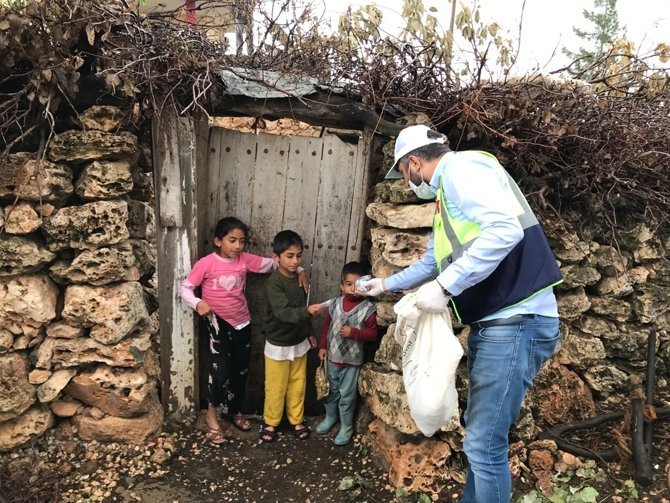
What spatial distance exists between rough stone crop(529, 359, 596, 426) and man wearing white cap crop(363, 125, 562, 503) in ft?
4.39

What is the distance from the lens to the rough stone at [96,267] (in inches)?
121

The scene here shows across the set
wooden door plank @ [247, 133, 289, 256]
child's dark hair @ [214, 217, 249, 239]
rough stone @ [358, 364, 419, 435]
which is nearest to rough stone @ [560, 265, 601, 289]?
rough stone @ [358, 364, 419, 435]

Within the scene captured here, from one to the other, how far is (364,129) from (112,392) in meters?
2.41

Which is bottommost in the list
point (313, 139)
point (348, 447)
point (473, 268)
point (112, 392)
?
point (348, 447)

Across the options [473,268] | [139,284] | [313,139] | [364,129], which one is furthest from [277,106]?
[473,268]

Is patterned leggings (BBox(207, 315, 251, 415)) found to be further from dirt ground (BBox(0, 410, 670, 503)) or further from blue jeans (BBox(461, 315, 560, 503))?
blue jeans (BBox(461, 315, 560, 503))

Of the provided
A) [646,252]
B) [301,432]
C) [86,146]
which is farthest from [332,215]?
[646,252]

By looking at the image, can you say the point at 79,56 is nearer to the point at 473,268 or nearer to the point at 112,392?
the point at 112,392

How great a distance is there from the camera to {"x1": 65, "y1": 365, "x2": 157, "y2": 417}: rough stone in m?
3.21

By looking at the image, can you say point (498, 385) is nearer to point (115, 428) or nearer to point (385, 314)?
point (385, 314)

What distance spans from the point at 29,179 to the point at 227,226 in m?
1.16

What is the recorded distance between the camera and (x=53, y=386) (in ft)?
10.3

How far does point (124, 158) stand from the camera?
10.5 ft

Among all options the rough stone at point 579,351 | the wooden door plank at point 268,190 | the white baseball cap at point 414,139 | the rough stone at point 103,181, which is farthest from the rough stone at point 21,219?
the rough stone at point 579,351
